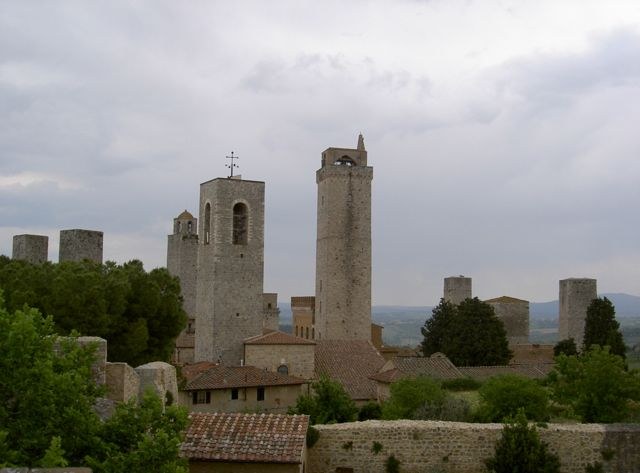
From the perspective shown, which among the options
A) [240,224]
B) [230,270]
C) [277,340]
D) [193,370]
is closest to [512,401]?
[193,370]

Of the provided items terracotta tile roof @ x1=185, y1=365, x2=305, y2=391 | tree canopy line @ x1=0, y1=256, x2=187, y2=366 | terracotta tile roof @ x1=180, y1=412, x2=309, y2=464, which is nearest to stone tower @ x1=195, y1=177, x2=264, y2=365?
terracotta tile roof @ x1=185, y1=365, x2=305, y2=391

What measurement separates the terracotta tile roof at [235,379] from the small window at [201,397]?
27 cm

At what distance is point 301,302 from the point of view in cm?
5522

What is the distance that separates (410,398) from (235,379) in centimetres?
1130

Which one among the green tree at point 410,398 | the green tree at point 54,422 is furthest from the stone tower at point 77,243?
the green tree at point 54,422

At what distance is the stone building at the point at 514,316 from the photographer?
5694 cm

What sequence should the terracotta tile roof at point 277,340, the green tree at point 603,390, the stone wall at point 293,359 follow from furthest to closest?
the terracotta tile roof at point 277,340
the stone wall at point 293,359
the green tree at point 603,390

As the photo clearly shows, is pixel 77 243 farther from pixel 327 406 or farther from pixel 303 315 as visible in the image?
pixel 303 315

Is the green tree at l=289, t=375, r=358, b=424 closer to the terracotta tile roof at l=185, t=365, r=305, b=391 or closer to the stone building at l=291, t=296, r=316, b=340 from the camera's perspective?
the terracotta tile roof at l=185, t=365, r=305, b=391

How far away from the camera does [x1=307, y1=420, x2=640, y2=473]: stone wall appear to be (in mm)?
12547

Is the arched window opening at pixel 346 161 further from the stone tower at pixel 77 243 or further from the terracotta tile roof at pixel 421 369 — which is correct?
the stone tower at pixel 77 243

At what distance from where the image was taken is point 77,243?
21375 millimetres

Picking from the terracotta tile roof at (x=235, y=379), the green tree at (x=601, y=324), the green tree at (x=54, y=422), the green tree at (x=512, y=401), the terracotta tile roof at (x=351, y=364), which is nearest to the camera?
the green tree at (x=54, y=422)

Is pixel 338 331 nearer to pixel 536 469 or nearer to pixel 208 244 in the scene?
pixel 208 244
